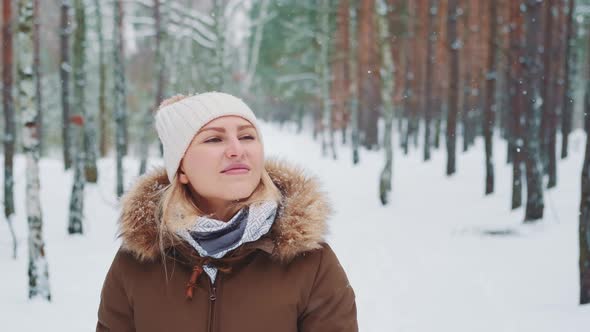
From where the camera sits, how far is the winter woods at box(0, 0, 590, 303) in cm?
999

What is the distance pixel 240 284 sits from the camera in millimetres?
2047

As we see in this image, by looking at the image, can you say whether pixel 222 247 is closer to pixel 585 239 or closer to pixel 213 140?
pixel 213 140

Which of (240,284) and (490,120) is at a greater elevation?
(490,120)

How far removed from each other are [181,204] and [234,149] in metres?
0.30

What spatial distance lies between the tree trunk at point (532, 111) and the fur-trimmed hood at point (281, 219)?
28.7 feet

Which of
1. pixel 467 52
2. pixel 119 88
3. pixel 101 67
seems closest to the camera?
pixel 119 88

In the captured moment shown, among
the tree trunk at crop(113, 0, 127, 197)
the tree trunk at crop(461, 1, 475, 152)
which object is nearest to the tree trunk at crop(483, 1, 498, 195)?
the tree trunk at crop(461, 1, 475, 152)

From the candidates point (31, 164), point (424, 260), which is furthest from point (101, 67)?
point (424, 260)

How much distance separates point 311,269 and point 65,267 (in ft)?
24.4

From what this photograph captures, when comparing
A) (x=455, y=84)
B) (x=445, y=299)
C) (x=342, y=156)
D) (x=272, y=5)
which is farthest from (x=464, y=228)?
(x=272, y=5)

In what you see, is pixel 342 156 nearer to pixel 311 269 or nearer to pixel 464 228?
pixel 464 228

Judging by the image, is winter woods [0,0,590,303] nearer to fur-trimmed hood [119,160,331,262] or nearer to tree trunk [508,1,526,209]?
tree trunk [508,1,526,209]

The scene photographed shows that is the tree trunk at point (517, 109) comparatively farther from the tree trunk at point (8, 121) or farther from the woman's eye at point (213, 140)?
the tree trunk at point (8, 121)

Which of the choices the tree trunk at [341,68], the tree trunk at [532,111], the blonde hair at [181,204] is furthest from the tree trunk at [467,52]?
the blonde hair at [181,204]
